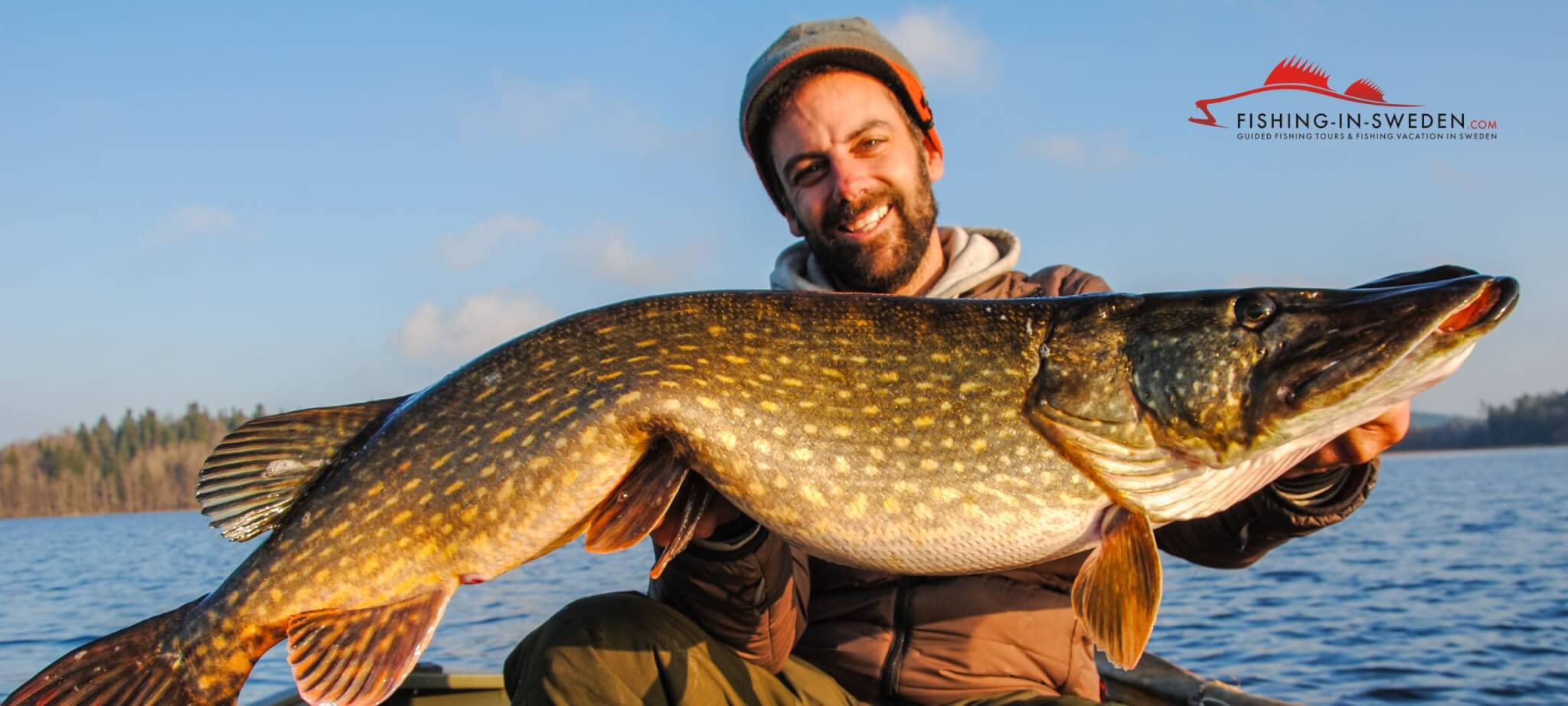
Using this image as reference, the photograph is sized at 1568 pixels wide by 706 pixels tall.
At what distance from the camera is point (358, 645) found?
2168 mm

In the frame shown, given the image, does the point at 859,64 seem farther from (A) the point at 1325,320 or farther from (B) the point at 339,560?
(B) the point at 339,560

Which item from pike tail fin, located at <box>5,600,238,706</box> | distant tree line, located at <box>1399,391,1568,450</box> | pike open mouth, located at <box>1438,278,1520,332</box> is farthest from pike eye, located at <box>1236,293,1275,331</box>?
distant tree line, located at <box>1399,391,1568,450</box>

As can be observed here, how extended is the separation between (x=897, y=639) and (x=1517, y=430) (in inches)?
2614

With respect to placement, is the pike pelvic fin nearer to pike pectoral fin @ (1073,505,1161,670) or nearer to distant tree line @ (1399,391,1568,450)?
pike pectoral fin @ (1073,505,1161,670)

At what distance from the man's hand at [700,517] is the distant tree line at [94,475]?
50718mm

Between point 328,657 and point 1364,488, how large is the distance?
7.24ft

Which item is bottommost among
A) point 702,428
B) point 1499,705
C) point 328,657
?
point 1499,705

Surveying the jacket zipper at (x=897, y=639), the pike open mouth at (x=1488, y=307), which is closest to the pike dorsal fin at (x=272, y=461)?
the jacket zipper at (x=897, y=639)

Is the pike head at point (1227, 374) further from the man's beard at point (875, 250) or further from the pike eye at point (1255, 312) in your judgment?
the man's beard at point (875, 250)

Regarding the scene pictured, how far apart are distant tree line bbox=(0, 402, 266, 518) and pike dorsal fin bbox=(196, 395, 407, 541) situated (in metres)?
50.3

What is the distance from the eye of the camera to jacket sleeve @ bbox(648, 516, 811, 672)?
238 cm

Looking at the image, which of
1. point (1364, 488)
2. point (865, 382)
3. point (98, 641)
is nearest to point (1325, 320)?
point (1364, 488)

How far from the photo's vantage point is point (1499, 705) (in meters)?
5.78

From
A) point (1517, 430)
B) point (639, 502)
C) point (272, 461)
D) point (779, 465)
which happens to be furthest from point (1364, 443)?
point (1517, 430)
